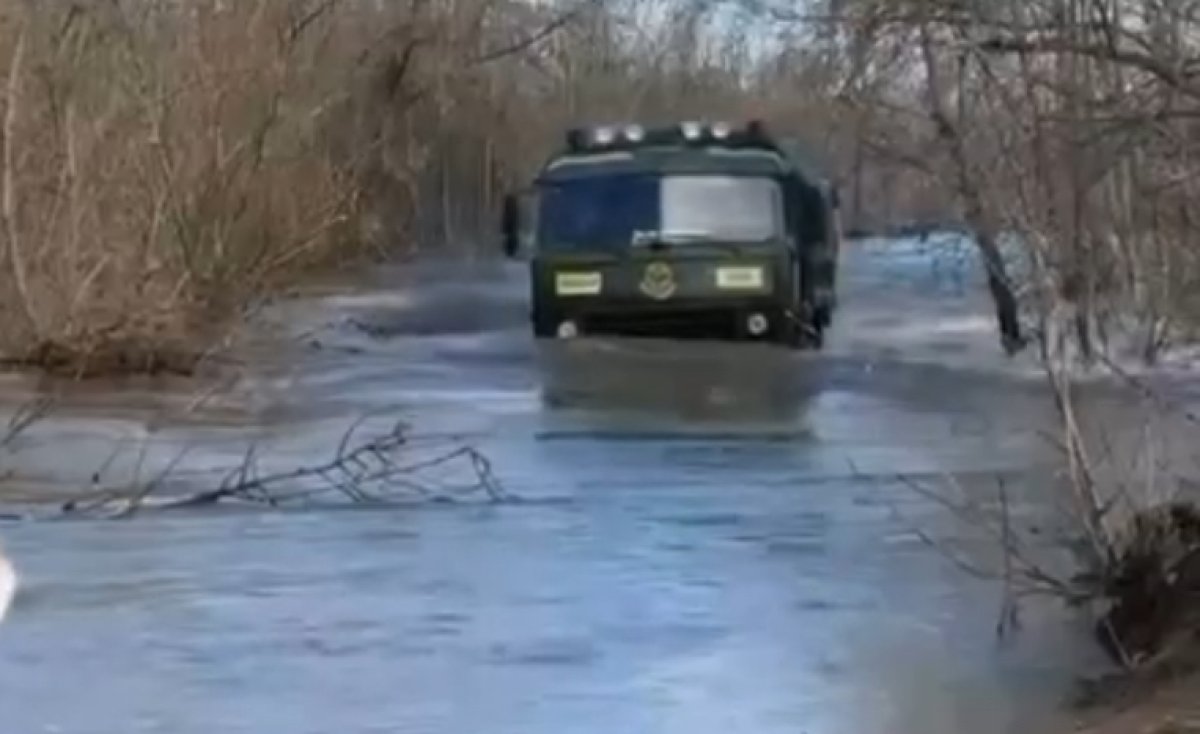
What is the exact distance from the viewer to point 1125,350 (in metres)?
18.3

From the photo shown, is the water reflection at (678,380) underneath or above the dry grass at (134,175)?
underneath

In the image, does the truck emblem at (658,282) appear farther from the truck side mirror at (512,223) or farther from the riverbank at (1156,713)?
the riverbank at (1156,713)

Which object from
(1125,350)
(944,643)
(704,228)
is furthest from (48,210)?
(944,643)

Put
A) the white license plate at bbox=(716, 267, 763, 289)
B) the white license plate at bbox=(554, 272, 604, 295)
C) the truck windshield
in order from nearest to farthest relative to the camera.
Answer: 1. the truck windshield
2. the white license plate at bbox=(716, 267, 763, 289)
3. the white license plate at bbox=(554, 272, 604, 295)

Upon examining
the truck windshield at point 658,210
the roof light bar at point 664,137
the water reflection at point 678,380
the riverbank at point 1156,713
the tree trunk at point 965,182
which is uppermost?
the tree trunk at point 965,182

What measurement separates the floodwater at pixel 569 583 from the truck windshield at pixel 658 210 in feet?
10.5

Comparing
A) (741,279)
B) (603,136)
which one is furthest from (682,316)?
(603,136)

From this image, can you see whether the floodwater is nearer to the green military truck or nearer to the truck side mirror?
the green military truck

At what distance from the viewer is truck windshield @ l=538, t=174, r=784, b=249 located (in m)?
Answer: 28.7

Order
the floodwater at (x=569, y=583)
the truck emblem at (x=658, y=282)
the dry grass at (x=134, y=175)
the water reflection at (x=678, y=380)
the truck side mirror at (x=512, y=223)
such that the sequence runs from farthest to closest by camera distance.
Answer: the truck side mirror at (x=512, y=223) → the truck emblem at (x=658, y=282) → the dry grass at (x=134, y=175) → the water reflection at (x=678, y=380) → the floodwater at (x=569, y=583)

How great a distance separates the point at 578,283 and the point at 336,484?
1104cm

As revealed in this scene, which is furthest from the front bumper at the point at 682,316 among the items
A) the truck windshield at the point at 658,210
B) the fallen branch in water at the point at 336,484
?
the fallen branch in water at the point at 336,484

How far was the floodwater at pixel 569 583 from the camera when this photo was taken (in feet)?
37.6

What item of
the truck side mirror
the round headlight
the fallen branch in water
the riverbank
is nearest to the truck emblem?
the round headlight
